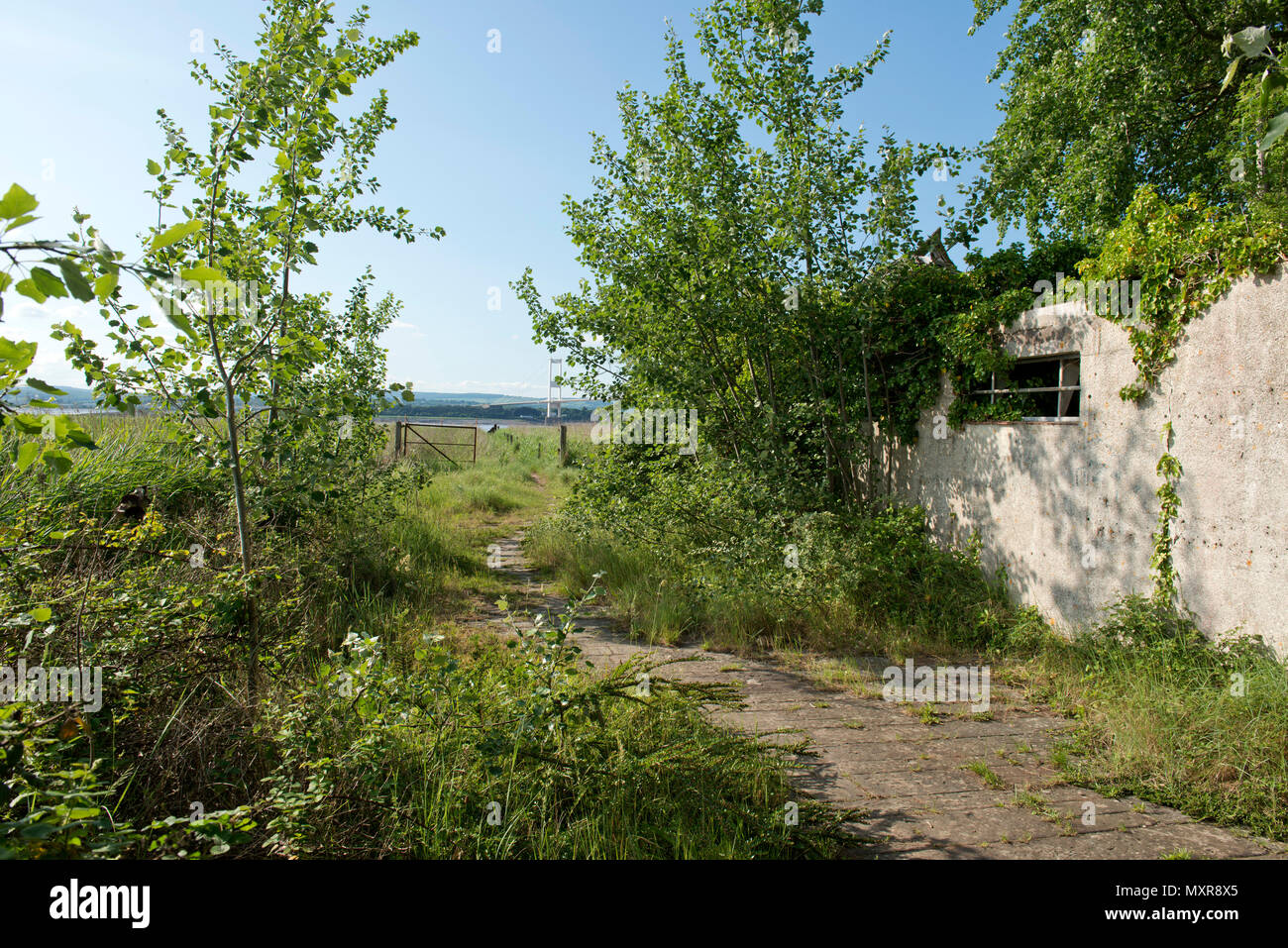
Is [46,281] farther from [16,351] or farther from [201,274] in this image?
[201,274]

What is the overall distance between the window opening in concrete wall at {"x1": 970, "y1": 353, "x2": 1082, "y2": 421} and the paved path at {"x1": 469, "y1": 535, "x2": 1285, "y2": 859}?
2734 millimetres

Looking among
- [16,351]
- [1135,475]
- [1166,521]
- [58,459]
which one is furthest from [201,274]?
[1135,475]

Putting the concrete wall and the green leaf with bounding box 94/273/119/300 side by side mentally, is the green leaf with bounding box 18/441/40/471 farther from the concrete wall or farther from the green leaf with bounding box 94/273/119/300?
the concrete wall

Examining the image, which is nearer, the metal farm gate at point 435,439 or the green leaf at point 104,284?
the green leaf at point 104,284

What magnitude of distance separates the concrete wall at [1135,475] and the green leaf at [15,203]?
5870mm

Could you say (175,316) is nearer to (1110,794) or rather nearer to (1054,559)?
(1110,794)

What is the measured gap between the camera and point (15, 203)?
4.02 ft

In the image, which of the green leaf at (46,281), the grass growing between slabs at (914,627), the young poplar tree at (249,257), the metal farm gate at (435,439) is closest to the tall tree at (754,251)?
the grass growing between slabs at (914,627)

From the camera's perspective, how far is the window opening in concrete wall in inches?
240

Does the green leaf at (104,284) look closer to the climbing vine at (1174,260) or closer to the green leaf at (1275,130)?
the green leaf at (1275,130)

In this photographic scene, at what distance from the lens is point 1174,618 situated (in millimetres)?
4965

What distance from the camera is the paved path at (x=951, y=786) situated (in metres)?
3.15
